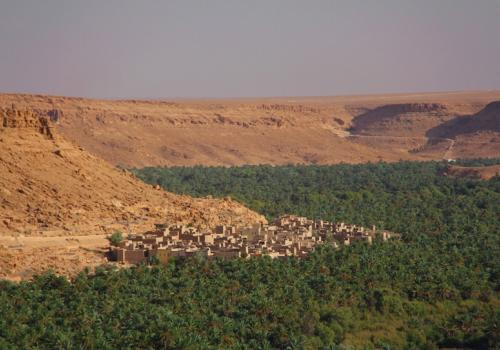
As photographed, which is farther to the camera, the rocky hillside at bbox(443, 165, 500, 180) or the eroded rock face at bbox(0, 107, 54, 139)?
the rocky hillside at bbox(443, 165, 500, 180)

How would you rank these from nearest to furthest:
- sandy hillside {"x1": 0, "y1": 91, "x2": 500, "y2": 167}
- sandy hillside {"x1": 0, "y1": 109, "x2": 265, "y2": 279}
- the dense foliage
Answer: sandy hillside {"x1": 0, "y1": 109, "x2": 265, "y2": 279} < the dense foliage < sandy hillside {"x1": 0, "y1": 91, "x2": 500, "y2": 167}

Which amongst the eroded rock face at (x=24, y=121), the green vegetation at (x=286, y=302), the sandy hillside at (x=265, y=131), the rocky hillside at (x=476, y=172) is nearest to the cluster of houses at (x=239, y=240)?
the green vegetation at (x=286, y=302)

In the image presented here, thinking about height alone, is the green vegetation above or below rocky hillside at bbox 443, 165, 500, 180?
above

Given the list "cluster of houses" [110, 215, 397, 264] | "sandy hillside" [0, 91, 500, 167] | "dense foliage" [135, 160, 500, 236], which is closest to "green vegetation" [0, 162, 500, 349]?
"cluster of houses" [110, 215, 397, 264]

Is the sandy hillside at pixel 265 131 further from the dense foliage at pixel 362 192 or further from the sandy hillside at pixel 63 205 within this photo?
the sandy hillside at pixel 63 205

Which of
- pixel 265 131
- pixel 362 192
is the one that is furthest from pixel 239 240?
pixel 265 131

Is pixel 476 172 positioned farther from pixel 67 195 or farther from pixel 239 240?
pixel 67 195

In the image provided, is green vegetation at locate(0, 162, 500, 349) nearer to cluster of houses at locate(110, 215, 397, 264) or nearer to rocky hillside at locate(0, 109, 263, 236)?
cluster of houses at locate(110, 215, 397, 264)

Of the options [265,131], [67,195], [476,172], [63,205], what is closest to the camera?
[63,205]
